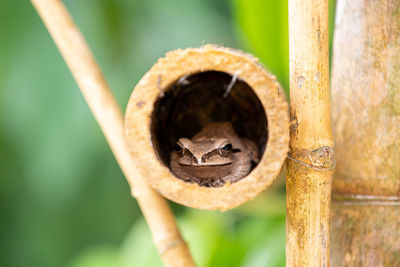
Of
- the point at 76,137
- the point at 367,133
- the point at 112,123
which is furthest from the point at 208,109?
the point at 76,137

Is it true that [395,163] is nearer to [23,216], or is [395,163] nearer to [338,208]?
[338,208]

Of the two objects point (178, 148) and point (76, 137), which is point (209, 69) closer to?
point (178, 148)

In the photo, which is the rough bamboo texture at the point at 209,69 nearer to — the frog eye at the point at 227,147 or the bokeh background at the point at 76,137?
the frog eye at the point at 227,147

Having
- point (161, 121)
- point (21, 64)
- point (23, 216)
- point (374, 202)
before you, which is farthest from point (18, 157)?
point (374, 202)

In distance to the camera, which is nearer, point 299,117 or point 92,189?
point 299,117

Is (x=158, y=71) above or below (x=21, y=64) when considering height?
below

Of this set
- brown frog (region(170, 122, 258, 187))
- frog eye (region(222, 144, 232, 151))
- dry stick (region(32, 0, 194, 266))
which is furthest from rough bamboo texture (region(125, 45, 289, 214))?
frog eye (region(222, 144, 232, 151))

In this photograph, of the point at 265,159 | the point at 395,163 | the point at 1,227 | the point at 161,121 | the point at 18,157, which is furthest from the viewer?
the point at 1,227
